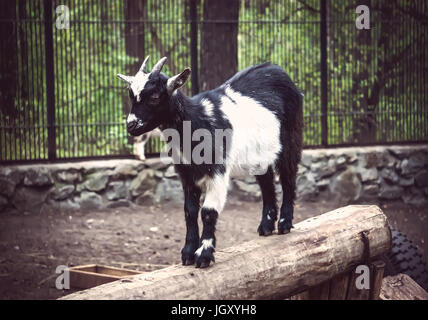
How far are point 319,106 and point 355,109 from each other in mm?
590

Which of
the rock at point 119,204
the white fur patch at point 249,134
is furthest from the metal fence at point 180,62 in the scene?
the white fur patch at point 249,134

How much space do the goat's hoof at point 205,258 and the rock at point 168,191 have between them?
16.5 feet

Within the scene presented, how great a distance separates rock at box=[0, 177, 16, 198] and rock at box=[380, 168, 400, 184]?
5.31 meters

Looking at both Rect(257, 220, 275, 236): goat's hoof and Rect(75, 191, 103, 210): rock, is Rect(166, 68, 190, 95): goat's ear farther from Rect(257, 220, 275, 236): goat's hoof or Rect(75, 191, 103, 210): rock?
Rect(75, 191, 103, 210): rock

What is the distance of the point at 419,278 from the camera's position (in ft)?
18.1

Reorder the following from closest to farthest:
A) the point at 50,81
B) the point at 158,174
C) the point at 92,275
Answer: the point at 92,275, the point at 50,81, the point at 158,174

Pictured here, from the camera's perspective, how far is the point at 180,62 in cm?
916

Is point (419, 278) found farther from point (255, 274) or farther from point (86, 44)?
point (86, 44)

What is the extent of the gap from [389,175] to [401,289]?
4.58 m

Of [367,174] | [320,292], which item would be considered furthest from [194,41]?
[320,292]

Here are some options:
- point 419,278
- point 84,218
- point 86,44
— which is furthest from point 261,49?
point 419,278

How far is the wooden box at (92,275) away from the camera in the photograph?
208 inches

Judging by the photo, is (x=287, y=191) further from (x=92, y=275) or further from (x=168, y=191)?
(x=168, y=191)
